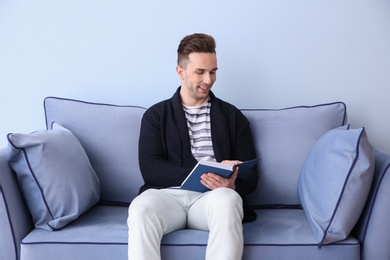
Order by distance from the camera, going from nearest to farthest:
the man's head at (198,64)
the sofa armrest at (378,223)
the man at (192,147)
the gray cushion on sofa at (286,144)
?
the sofa armrest at (378,223) < the man at (192,147) < the man's head at (198,64) < the gray cushion on sofa at (286,144)

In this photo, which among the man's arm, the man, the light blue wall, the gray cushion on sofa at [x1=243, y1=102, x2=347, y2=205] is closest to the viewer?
the man

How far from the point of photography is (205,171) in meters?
2.19

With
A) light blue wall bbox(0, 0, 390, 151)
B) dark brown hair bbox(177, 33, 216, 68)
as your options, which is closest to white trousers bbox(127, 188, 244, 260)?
dark brown hair bbox(177, 33, 216, 68)

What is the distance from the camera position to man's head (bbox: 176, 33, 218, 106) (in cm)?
252

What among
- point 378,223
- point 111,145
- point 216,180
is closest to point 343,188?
point 378,223

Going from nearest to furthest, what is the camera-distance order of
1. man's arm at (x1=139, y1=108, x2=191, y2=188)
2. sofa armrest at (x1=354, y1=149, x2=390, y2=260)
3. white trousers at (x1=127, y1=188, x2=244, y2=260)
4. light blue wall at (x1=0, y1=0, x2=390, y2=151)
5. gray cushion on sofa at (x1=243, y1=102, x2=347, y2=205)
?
white trousers at (x1=127, y1=188, x2=244, y2=260)
sofa armrest at (x1=354, y1=149, x2=390, y2=260)
man's arm at (x1=139, y1=108, x2=191, y2=188)
gray cushion on sofa at (x1=243, y1=102, x2=347, y2=205)
light blue wall at (x1=0, y1=0, x2=390, y2=151)

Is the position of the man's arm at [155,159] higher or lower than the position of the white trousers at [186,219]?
higher

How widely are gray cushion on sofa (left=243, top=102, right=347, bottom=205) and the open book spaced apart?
303mm

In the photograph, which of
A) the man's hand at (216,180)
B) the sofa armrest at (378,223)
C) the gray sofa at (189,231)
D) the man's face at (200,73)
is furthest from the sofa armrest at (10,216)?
the sofa armrest at (378,223)

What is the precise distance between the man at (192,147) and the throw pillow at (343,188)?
12.5 inches

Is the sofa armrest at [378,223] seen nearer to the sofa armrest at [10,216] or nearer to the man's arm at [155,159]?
the man's arm at [155,159]

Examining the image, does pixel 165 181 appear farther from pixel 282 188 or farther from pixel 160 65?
pixel 160 65

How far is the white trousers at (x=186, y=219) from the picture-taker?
2004 millimetres

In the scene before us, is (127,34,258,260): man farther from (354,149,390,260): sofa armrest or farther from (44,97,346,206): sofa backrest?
(354,149,390,260): sofa armrest
